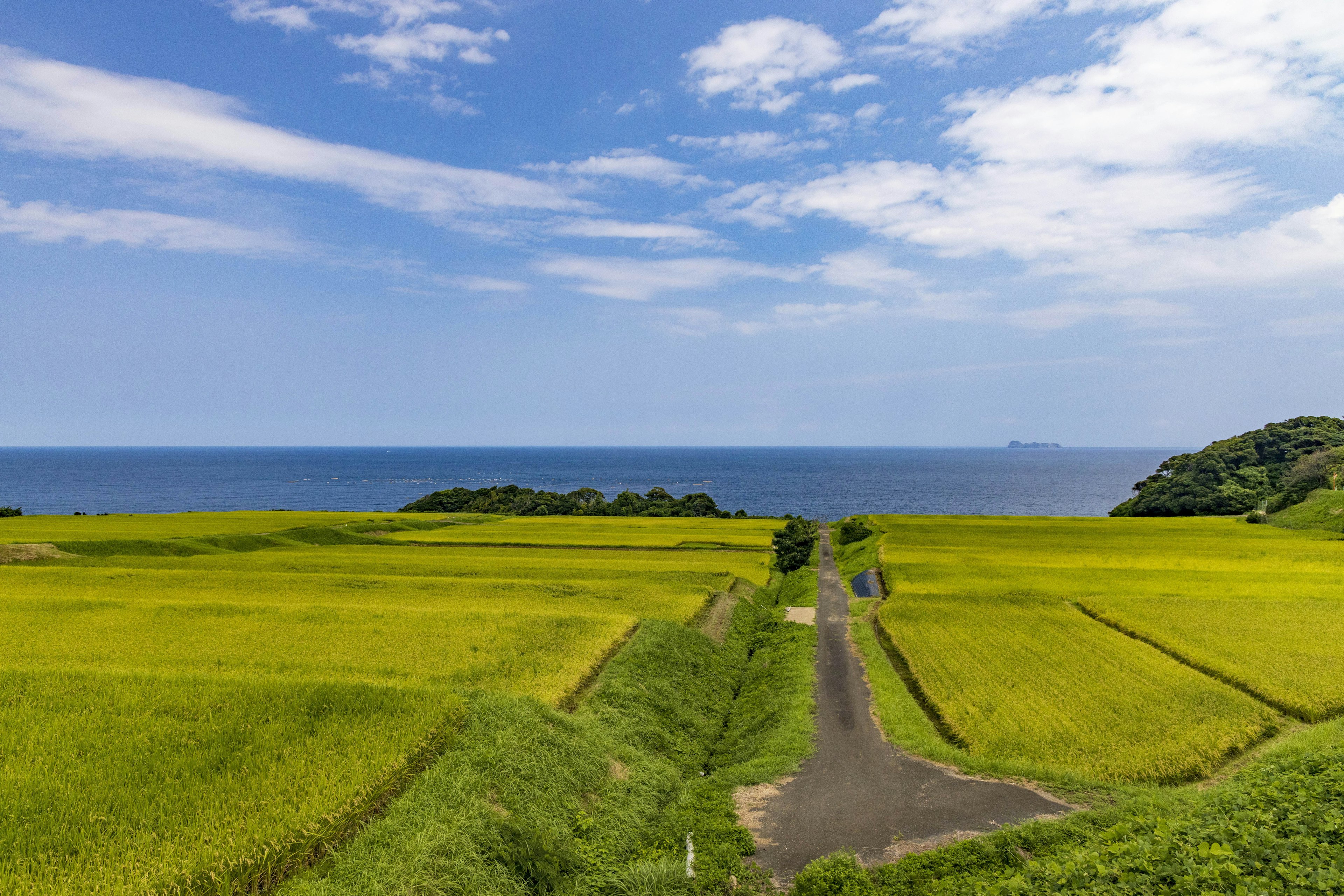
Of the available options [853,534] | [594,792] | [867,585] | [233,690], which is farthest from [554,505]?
[594,792]

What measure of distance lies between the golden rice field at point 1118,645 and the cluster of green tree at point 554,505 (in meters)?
53.6

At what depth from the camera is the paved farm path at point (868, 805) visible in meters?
14.3

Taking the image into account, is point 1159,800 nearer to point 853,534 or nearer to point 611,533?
point 853,534

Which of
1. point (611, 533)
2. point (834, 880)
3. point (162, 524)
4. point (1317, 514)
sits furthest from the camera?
point (611, 533)

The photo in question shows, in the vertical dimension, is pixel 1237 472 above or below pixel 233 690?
above

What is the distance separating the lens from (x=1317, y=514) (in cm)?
6412

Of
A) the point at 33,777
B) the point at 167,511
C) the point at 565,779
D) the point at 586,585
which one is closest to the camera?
the point at 33,777

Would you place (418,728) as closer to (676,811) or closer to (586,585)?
(676,811)

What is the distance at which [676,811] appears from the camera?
53.1 ft

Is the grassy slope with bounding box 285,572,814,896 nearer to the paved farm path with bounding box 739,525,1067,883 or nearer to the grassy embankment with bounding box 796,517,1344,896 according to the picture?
the paved farm path with bounding box 739,525,1067,883

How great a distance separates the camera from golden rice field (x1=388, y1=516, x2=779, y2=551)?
198ft

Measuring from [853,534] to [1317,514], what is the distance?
156ft

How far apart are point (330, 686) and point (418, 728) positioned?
332 centimetres

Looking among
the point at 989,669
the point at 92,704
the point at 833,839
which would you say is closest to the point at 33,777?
the point at 92,704
